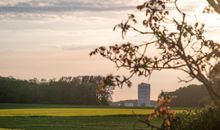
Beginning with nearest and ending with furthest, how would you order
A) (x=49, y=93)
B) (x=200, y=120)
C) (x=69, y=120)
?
(x=200, y=120) < (x=69, y=120) < (x=49, y=93)

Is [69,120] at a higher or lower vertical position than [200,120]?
higher

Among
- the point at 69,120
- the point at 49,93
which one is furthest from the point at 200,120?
the point at 49,93

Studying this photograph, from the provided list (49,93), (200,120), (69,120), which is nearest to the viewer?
(200,120)

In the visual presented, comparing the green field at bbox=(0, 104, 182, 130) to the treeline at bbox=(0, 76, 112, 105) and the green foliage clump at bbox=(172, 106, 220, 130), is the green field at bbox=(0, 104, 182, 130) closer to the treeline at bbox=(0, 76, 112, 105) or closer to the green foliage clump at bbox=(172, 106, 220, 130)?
the green foliage clump at bbox=(172, 106, 220, 130)

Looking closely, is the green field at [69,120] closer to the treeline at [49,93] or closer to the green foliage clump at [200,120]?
the green foliage clump at [200,120]

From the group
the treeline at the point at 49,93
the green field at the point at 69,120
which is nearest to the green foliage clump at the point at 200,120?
the green field at the point at 69,120

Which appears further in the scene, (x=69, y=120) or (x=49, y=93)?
(x=49, y=93)

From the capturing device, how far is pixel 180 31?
29.7 feet

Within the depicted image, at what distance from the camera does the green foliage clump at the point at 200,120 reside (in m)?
13.1

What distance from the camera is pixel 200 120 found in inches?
545

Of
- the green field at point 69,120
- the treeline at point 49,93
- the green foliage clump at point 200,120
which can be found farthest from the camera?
the treeline at point 49,93

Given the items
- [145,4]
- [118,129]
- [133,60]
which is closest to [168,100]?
[133,60]

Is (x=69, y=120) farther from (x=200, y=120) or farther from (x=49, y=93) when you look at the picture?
(x=49, y=93)

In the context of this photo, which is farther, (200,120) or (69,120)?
(69,120)
